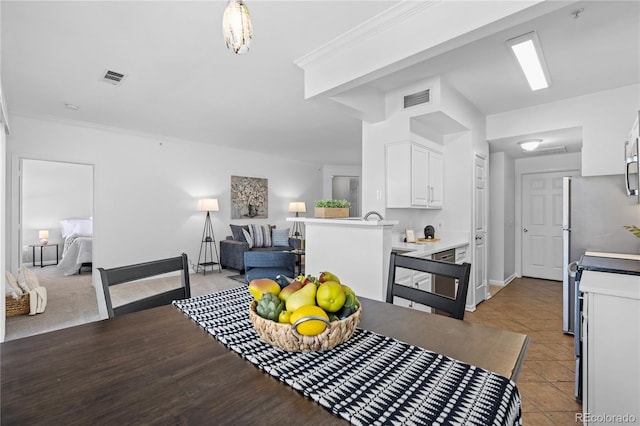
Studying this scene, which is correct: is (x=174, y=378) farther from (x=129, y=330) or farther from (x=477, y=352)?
(x=477, y=352)

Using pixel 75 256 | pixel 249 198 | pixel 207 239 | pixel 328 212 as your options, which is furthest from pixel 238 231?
pixel 328 212

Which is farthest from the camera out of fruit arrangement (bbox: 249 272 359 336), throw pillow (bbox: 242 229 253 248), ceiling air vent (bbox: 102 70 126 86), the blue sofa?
throw pillow (bbox: 242 229 253 248)

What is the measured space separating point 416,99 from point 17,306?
16.3 feet

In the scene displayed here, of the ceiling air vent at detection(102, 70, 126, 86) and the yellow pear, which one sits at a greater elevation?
the ceiling air vent at detection(102, 70, 126, 86)

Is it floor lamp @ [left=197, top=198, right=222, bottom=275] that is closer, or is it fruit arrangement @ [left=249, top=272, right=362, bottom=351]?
fruit arrangement @ [left=249, top=272, right=362, bottom=351]

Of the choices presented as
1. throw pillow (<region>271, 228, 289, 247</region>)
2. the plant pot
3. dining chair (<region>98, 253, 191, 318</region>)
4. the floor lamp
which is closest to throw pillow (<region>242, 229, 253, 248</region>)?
throw pillow (<region>271, 228, 289, 247</region>)

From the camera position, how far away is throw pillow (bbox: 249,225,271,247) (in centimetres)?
614

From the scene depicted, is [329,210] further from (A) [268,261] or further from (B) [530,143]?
(B) [530,143]

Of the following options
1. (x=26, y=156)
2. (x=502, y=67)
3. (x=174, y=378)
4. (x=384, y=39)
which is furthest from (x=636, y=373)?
(x=26, y=156)

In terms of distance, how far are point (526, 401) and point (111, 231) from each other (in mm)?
5683

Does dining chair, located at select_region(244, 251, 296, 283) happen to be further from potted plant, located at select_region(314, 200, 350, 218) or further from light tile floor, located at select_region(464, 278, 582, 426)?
light tile floor, located at select_region(464, 278, 582, 426)

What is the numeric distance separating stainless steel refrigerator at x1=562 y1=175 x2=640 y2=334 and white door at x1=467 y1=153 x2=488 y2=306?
3.04 feet

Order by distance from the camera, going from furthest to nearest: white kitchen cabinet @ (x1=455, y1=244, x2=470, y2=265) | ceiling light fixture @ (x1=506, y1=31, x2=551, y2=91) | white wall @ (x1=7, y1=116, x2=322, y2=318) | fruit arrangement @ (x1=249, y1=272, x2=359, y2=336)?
1. white wall @ (x1=7, y1=116, x2=322, y2=318)
2. white kitchen cabinet @ (x1=455, y1=244, x2=470, y2=265)
3. ceiling light fixture @ (x1=506, y1=31, x2=551, y2=91)
4. fruit arrangement @ (x1=249, y1=272, x2=359, y2=336)

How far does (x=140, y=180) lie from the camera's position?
5340 mm
